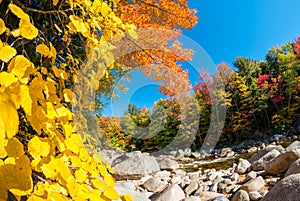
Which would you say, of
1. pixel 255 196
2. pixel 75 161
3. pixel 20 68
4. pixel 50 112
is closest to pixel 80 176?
pixel 75 161

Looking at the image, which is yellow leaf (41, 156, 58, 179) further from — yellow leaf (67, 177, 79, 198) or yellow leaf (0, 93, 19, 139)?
yellow leaf (0, 93, 19, 139)

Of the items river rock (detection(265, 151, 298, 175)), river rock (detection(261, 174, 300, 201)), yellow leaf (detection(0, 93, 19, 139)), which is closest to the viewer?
yellow leaf (detection(0, 93, 19, 139))

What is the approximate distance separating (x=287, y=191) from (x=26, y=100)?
7.36ft

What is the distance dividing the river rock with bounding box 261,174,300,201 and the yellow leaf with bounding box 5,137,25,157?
6.97ft

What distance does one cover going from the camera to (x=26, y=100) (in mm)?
304

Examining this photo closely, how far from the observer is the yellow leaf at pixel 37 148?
372 mm

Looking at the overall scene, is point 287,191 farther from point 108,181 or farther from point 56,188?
point 56,188

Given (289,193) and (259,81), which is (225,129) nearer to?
(259,81)

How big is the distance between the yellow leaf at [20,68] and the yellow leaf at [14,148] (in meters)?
0.08

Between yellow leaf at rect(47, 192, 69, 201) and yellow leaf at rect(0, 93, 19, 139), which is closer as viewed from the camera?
yellow leaf at rect(0, 93, 19, 139)

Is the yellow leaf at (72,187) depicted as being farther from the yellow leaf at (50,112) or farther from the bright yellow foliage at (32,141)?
the yellow leaf at (50,112)

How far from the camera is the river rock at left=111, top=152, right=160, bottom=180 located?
21.3ft

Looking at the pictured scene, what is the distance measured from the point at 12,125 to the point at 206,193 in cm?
407

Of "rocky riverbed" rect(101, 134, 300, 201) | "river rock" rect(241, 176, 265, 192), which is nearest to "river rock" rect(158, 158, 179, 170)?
"rocky riverbed" rect(101, 134, 300, 201)
